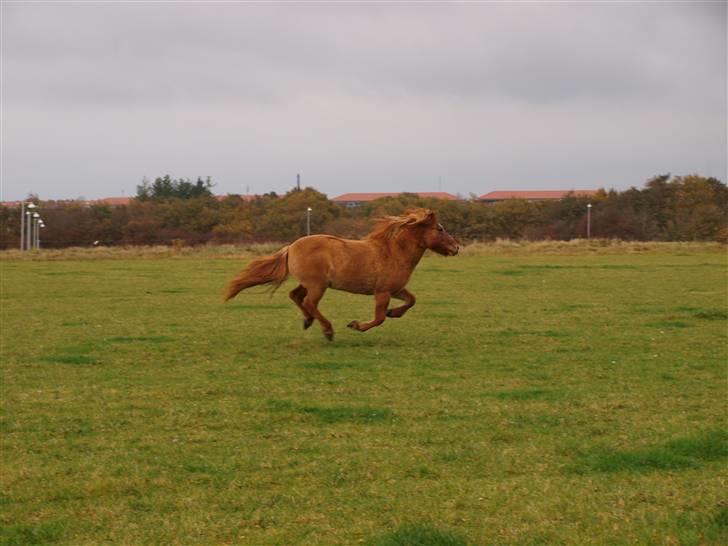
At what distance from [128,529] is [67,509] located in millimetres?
604

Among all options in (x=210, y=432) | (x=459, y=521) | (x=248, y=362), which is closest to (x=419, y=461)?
(x=459, y=521)

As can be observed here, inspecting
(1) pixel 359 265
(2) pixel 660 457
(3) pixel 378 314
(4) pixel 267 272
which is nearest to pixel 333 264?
(1) pixel 359 265

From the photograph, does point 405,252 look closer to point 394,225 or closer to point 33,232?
Result: point 394,225

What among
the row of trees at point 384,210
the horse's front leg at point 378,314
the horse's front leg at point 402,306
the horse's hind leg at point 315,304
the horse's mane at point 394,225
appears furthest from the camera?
the row of trees at point 384,210

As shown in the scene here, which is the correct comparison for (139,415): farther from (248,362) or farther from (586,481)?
(586,481)

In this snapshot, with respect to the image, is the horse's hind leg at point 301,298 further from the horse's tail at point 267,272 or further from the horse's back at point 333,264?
the horse's back at point 333,264

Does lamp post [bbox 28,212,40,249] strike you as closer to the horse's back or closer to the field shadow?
the horse's back

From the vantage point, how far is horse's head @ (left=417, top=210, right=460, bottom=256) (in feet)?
46.4

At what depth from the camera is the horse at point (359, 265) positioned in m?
13.4

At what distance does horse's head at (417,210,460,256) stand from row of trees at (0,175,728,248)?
5119 centimetres

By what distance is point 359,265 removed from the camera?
44.2ft

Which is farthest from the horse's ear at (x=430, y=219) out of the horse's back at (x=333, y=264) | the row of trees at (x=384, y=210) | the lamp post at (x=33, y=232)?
the lamp post at (x=33, y=232)

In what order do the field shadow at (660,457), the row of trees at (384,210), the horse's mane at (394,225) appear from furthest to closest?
the row of trees at (384,210)
the horse's mane at (394,225)
the field shadow at (660,457)

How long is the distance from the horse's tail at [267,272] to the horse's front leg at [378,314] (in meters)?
1.24
